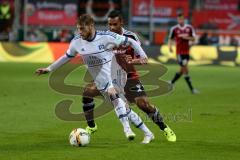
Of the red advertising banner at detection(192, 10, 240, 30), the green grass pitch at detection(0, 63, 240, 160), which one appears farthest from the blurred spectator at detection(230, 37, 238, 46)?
the green grass pitch at detection(0, 63, 240, 160)

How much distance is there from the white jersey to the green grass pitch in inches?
42.9

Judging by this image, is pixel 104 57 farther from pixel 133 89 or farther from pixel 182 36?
pixel 182 36

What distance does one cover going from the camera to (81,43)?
11742 mm

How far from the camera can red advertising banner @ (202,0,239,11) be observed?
135 feet

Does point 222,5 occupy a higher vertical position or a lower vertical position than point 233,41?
higher

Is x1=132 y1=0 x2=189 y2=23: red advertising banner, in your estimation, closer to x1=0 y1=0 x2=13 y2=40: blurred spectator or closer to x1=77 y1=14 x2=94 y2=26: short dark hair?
x1=0 y1=0 x2=13 y2=40: blurred spectator

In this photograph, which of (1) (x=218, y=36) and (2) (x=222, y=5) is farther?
(2) (x=222, y=5)

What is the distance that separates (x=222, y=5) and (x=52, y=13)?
9870mm

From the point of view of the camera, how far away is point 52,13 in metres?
39.2

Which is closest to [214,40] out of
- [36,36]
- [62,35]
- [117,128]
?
[62,35]

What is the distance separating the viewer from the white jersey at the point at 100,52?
11.6 meters

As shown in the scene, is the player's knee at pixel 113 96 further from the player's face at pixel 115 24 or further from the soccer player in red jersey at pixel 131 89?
the player's face at pixel 115 24

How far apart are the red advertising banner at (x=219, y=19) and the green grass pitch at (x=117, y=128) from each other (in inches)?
655

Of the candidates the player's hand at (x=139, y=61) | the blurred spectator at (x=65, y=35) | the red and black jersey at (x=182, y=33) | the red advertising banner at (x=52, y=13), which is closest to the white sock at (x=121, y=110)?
the player's hand at (x=139, y=61)
